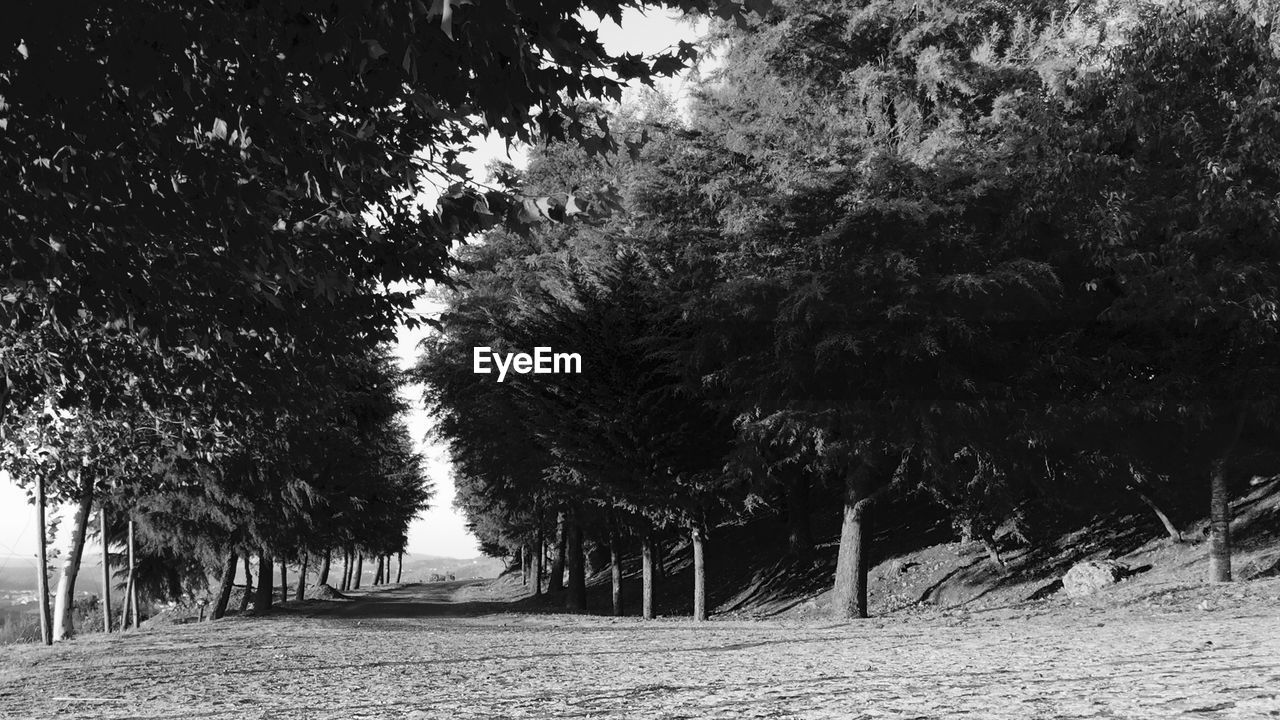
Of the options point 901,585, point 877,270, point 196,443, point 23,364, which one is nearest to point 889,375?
point 877,270

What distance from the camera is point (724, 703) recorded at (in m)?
7.05

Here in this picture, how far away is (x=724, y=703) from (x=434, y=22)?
513 centimetres

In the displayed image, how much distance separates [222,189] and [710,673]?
5.97 metres

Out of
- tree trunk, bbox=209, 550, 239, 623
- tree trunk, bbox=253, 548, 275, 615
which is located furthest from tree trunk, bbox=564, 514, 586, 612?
tree trunk, bbox=253, 548, 275, 615

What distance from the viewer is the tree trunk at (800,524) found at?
26.9 m

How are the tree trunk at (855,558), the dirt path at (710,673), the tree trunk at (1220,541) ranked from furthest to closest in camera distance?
1. the tree trunk at (855,558)
2. the tree trunk at (1220,541)
3. the dirt path at (710,673)

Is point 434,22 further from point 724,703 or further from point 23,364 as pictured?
point 23,364

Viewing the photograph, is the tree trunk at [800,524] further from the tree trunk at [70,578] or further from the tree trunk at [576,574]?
the tree trunk at [70,578]

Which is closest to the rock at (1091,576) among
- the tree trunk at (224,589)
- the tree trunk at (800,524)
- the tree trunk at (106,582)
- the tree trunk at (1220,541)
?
the tree trunk at (1220,541)

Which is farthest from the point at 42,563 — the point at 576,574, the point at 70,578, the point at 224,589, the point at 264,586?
the point at 264,586

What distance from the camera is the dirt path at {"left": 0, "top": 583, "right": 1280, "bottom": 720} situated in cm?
665

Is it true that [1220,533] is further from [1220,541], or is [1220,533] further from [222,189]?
[222,189]

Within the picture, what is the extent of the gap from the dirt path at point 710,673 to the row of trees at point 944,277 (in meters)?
3.34

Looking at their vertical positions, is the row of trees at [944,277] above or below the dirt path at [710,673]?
above
